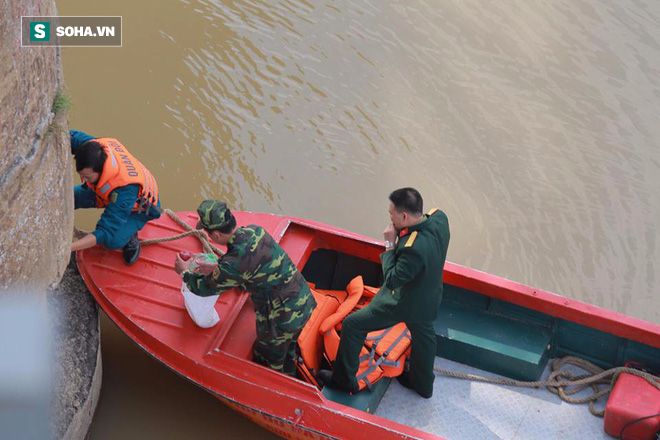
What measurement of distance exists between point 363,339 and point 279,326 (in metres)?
0.61

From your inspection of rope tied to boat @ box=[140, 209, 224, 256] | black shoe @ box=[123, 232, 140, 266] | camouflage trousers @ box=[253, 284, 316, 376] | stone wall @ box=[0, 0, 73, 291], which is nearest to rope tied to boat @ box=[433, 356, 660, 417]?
camouflage trousers @ box=[253, 284, 316, 376]

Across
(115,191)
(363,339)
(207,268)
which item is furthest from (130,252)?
(363,339)

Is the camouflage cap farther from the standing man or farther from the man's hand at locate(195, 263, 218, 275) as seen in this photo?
the standing man

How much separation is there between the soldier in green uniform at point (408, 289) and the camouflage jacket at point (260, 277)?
0.41m

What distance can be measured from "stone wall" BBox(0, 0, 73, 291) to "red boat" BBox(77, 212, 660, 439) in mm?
975

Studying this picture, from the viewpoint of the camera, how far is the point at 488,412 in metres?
5.95

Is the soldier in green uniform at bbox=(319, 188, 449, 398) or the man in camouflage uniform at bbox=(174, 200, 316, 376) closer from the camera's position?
the man in camouflage uniform at bbox=(174, 200, 316, 376)

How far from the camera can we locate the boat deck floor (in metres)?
5.82

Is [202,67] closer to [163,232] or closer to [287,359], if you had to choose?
[163,232]

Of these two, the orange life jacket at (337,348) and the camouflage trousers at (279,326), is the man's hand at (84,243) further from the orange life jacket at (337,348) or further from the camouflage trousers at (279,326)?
the orange life jacket at (337,348)

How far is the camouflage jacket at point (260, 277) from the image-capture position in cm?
504

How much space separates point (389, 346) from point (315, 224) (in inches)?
45.2

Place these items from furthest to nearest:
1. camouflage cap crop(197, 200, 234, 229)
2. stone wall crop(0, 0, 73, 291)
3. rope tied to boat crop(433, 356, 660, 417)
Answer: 1. rope tied to boat crop(433, 356, 660, 417)
2. camouflage cap crop(197, 200, 234, 229)
3. stone wall crop(0, 0, 73, 291)
